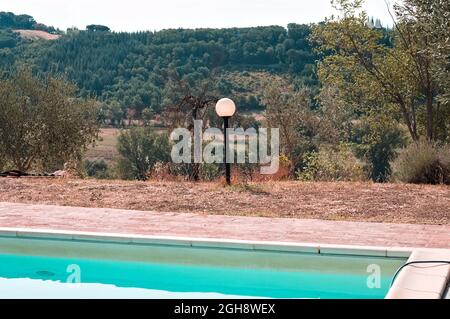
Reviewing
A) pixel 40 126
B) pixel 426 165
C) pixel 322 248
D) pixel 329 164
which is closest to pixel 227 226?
pixel 322 248

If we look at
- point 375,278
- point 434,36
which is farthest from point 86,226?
point 434,36

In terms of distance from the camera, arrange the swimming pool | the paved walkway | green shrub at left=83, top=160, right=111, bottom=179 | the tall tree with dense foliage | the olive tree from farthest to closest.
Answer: green shrub at left=83, top=160, right=111, bottom=179 → the olive tree → the tall tree with dense foliage → the paved walkway → the swimming pool

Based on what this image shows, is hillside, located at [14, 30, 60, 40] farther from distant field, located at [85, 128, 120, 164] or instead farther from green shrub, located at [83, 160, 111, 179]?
green shrub, located at [83, 160, 111, 179]

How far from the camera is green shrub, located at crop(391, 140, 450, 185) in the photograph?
10305 mm

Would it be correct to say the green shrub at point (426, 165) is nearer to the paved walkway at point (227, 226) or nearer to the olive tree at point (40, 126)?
the paved walkway at point (227, 226)

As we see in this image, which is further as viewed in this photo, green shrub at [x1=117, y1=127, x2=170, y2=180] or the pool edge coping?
green shrub at [x1=117, y1=127, x2=170, y2=180]

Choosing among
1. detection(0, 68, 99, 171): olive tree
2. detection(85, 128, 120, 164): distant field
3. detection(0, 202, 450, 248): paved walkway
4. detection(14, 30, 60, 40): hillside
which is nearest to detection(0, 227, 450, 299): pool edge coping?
detection(0, 202, 450, 248): paved walkway

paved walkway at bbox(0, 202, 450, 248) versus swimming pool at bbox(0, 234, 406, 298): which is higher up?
paved walkway at bbox(0, 202, 450, 248)

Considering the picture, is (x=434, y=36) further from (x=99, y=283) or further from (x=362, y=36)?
(x=99, y=283)

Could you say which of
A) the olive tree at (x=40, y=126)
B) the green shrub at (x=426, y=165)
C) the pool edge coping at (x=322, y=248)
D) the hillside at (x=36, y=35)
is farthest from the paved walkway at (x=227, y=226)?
the hillside at (x=36, y=35)

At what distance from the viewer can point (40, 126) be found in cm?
1869

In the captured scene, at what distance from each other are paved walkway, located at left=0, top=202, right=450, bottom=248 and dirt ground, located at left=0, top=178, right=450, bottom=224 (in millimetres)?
388

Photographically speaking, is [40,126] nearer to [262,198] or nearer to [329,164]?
[329,164]

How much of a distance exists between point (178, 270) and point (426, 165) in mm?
5566
